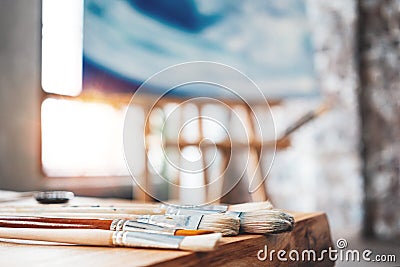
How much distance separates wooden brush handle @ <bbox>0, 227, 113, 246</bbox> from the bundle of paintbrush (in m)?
0.04

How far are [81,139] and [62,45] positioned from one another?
2.02 ft

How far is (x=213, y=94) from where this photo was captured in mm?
3121

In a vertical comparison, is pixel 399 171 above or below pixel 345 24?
below

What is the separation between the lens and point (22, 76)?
2.98 m

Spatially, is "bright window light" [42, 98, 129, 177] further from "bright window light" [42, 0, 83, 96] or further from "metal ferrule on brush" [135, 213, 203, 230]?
"metal ferrule on brush" [135, 213, 203, 230]

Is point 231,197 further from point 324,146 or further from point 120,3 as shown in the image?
point 120,3

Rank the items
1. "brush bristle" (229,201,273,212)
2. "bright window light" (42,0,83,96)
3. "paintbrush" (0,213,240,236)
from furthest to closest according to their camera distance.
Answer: "bright window light" (42,0,83,96), "brush bristle" (229,201,273,212), "paintbrush" (0,213,240,236)

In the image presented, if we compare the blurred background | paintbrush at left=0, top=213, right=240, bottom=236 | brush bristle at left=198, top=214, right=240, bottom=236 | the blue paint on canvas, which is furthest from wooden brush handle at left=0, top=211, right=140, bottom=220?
the blue paint on canvas

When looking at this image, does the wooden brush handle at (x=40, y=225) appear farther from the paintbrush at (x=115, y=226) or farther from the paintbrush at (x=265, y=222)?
the paintbrush at (x=265, y=222)

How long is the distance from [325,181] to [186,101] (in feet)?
3.12

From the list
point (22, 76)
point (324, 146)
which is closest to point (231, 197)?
point (324, 146)

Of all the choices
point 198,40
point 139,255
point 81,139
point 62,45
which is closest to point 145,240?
point 139,255

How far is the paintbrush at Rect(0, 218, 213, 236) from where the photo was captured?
665 mm

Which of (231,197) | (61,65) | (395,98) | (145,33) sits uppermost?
(145,33)
